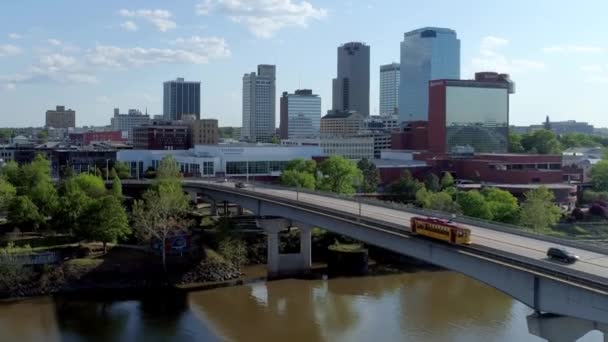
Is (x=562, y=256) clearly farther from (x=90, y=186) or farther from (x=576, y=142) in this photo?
(x=576, y=142)

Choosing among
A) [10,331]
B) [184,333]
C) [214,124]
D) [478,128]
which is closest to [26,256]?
[10,331]

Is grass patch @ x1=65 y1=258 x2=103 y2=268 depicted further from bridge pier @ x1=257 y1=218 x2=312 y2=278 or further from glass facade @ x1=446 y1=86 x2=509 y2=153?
glass facade @ x1=446 y1=86 x2=509 y2=153

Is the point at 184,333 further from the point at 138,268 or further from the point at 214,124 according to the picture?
the point at 214,124

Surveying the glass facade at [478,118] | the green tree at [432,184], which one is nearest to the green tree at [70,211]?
the green tree at [432,184]

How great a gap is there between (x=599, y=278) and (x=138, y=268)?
3221 centimetres

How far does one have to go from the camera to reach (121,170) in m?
95.3

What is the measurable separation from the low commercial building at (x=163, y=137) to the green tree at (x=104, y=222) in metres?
76.2

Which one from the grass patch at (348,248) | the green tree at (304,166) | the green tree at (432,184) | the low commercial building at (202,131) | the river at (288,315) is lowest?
the river at (288,315)

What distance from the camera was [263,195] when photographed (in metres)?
53.3

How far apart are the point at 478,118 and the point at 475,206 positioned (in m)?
56.1

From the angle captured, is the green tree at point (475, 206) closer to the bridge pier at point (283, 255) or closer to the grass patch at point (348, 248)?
the grass patch at point (348, 248)

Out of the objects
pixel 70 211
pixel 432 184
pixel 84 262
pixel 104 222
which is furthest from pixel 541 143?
pixel 84 262

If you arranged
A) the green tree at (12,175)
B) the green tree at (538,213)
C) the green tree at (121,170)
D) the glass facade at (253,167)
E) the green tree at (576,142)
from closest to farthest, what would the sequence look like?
the green tree at (538,213) → the green tree at (12,175) → the green tree at (121,170) → the glass facade at (253,167) → the green tree at (576,142)

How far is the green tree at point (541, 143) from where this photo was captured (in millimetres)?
131250
